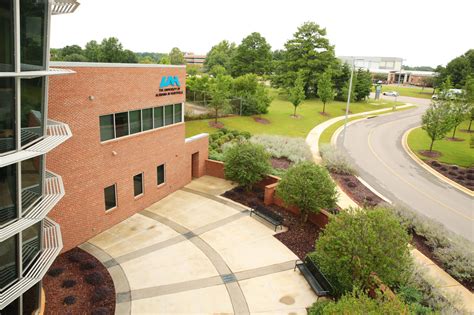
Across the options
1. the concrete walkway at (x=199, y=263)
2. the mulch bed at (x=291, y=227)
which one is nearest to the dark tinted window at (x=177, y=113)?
the concrete walkway at (x=199, y=263)

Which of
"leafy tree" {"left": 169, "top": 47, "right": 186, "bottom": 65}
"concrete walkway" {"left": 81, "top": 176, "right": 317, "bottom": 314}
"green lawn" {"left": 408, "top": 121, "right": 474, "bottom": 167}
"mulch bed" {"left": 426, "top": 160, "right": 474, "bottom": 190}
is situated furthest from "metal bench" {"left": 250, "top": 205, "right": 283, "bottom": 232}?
"leafy tree" {"left": 169, "top": 47, "right": 186, "bottom": 65}

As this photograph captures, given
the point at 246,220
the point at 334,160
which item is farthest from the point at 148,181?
the point at 334,160

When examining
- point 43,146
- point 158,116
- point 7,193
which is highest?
point 158,116

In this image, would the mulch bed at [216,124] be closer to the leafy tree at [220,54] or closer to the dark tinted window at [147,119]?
the dark tinted window at [147,119]

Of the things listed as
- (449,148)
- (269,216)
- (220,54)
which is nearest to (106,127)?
(269,216)

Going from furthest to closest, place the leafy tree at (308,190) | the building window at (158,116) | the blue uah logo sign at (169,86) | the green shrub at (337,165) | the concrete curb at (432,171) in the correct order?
the green shrub at (337,165), the concrete curb at (432,171), the building window at (158,116), the blue uah logo sign at (169,86), the leafy tree at (308,190)

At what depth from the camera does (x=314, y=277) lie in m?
13.0

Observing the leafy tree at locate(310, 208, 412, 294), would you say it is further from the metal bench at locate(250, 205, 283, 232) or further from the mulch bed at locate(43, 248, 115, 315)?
the mulch bed at locate(43, 248, 115, 315)

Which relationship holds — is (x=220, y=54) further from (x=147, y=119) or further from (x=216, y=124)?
(x=147, y=119)

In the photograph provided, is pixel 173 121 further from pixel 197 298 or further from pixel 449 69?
pixel 449 69

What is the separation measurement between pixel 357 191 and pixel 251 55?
190 feet

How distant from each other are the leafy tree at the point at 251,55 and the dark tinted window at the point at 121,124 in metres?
61.9

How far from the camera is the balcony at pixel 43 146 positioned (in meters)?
8.26

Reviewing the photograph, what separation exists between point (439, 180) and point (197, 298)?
76.8ft
